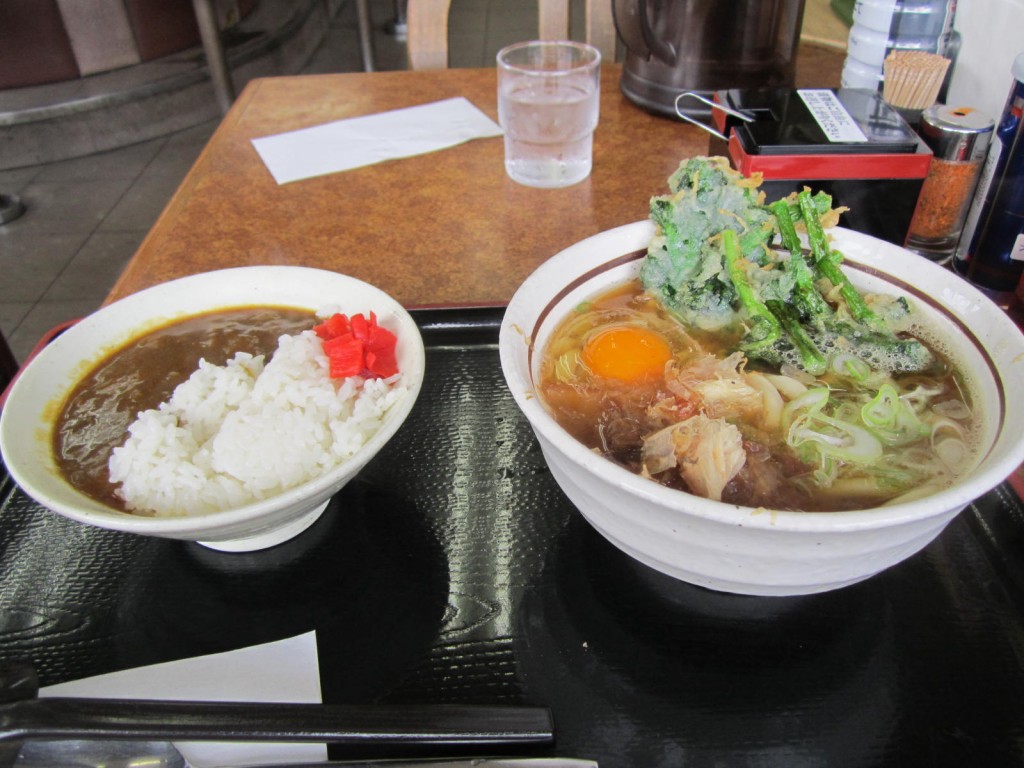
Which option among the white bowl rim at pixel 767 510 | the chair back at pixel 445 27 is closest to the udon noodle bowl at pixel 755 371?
the white bowl rim at pixel 767 510

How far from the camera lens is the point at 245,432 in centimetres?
108

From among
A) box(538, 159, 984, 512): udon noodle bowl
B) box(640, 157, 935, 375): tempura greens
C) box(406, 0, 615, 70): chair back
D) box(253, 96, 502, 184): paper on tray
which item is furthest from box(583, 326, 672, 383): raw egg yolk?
box(406, 0, 615, 70): chair back

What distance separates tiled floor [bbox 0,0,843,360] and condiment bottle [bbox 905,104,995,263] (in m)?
1.49

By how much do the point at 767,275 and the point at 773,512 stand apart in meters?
0.53

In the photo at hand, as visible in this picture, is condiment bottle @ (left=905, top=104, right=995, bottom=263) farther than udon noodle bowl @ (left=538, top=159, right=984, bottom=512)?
Yes

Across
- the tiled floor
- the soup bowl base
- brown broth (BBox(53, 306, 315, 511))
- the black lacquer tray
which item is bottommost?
the tiled floor

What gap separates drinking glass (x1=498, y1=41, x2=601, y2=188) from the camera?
1.99 m

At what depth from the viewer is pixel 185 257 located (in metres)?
1.79

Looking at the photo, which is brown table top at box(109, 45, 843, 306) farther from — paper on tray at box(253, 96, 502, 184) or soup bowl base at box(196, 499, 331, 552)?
soup bowl base at box(196, 499, 331, 552)

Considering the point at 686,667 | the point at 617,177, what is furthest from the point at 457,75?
the point at 686,667

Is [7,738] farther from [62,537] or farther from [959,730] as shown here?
[959,730]

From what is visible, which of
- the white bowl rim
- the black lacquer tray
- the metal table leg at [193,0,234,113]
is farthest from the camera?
the metal table leg at [193,0,234,113]

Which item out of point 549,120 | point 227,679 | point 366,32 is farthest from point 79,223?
point 227,679

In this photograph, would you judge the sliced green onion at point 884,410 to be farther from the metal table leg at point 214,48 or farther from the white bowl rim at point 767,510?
the metal table leg at point 214,48
